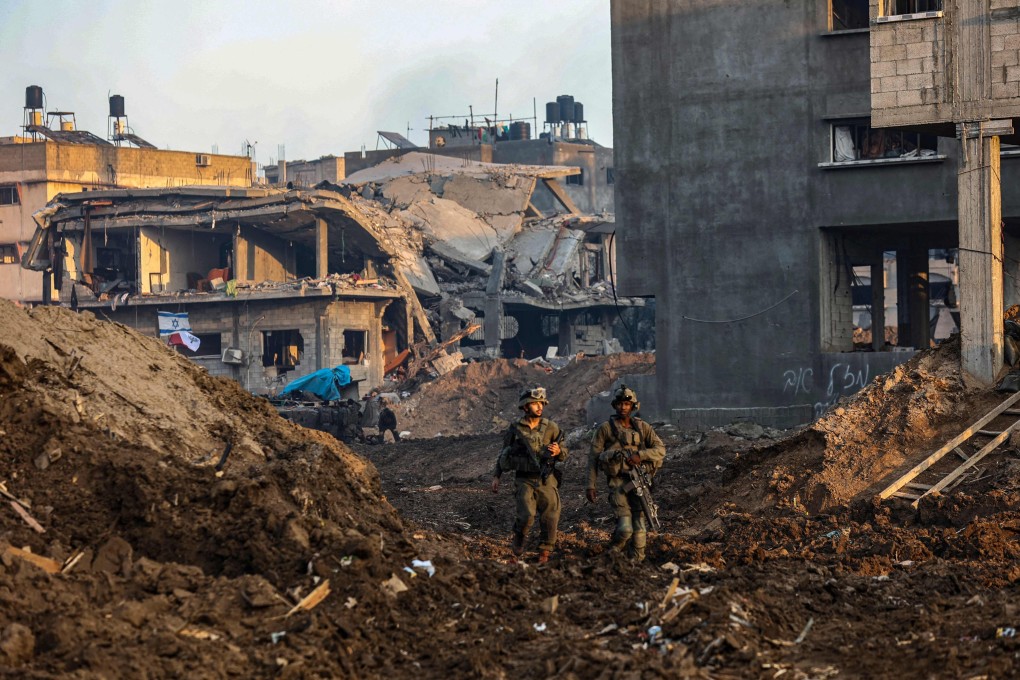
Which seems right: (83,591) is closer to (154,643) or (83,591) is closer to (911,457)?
(154,643)

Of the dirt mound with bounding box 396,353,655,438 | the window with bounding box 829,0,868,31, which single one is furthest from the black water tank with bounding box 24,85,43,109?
the window with bounding box 829,0,868,31

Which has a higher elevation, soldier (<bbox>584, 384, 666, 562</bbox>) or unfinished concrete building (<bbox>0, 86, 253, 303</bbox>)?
unfinished concrete building (<bbox>0, 86, 253, 303</bbox>)

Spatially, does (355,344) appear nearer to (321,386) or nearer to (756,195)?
(321,386)

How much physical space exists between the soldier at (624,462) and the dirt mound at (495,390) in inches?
741

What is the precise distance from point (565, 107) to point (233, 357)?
150 feet

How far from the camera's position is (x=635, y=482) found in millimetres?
11383

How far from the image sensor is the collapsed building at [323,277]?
41.5 meters

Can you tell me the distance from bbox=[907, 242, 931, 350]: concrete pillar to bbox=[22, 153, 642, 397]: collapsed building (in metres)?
15.0

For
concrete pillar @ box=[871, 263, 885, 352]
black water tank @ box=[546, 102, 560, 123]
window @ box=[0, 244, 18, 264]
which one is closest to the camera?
concrete pillar @ box=[871, 263, 885, 352]

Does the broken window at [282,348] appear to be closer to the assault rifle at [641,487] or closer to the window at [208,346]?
the window at [208,346]

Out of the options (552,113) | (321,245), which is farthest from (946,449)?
(552,113)

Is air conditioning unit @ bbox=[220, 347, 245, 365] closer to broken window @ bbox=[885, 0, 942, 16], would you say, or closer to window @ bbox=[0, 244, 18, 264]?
window @ bbox=[0, 244, 18, 264]

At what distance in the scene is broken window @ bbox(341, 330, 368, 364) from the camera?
4222 centimetres

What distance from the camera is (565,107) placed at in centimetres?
8288
